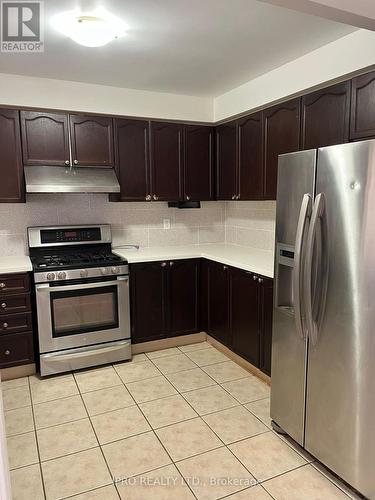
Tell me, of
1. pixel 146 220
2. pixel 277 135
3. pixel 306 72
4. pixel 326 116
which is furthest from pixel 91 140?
pixel 326 116

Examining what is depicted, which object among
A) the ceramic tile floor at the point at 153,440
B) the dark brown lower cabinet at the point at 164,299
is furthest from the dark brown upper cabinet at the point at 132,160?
the ceramic tile floor at the point at 153,440

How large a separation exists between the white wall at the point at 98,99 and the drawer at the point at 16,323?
173cm

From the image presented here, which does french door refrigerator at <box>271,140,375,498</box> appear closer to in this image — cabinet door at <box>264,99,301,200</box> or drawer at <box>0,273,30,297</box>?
cabinet door at <box>264,99,301,200</box>

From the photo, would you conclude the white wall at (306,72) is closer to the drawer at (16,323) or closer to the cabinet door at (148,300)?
the cabinet door at (148,300)

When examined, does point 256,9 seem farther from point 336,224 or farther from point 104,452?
point 104,452

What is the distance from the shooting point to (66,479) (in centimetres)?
200

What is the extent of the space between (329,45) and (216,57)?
763 millimetres

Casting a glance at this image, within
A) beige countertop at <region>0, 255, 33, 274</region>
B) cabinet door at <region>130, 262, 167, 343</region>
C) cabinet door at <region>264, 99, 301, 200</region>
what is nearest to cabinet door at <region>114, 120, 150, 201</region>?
cabinet door at <region>130, 262, 167, 343</region>

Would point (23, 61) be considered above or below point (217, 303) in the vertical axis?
above

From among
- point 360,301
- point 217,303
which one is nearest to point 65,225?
point 217,303

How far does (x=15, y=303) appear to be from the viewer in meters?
3.01

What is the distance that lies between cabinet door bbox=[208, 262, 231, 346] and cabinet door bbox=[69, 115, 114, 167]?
1390mm

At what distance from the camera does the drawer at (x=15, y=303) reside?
2965 millimetres

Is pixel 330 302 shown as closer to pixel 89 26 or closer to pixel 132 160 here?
pixel 89 26
